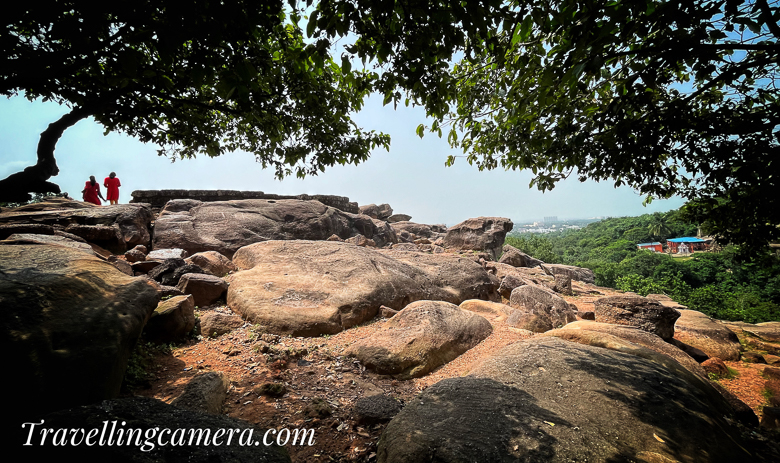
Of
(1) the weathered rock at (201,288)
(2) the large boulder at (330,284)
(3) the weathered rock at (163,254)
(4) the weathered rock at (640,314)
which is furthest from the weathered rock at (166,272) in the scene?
(4) the weathered rock at (640,314)

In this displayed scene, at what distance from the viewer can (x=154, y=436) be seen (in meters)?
1.75

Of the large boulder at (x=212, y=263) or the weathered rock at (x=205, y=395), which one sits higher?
the large boulder at (x=212, y=263)

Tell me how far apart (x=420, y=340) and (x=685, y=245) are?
69855 millimetres

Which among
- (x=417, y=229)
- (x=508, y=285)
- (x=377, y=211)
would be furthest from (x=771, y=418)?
(x=377, y=211)

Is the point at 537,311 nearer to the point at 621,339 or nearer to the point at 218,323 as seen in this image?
the point at 621,339

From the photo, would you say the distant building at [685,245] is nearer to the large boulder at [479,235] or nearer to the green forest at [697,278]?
the green forest at [697,278]

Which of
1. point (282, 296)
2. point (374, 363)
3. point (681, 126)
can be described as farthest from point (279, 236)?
point (681, 126)

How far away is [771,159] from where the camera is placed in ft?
7.95

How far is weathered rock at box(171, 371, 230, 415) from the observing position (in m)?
2.87

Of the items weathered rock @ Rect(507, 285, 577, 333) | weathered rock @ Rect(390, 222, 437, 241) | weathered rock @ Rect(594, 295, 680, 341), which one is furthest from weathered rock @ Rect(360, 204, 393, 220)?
weathered rock @ Rect(594, 295, 680, 341)

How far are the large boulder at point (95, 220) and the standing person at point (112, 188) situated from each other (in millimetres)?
2061

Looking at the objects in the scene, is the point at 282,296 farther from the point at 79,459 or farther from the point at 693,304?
the point at 693,304

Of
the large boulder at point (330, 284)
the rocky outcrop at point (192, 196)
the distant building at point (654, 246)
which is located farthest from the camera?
the distant building at point (654, 246)

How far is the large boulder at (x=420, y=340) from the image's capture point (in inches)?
175
